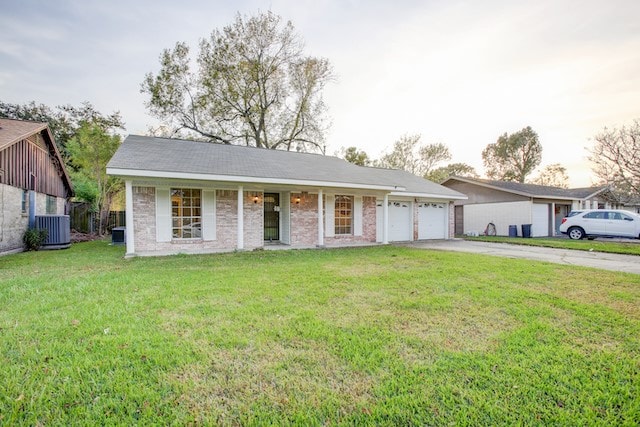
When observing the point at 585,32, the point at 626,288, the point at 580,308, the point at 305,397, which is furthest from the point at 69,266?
the point at 585,32

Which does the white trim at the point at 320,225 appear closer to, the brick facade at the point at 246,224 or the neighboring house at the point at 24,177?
the brick facade at the point at 246,224

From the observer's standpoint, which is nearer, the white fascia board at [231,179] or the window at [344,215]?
the white fascia board at [231,179]

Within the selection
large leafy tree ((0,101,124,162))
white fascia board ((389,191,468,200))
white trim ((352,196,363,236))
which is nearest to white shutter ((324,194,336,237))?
white trim ((352,196,363,236))

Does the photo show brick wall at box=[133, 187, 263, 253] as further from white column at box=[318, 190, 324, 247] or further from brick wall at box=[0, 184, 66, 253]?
brick wall at box=[0, 184, 66, 253]

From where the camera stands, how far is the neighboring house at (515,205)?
17.2 metres

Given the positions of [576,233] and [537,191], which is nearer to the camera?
[576,233]

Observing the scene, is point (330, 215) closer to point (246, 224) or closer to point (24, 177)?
point (246, 224)

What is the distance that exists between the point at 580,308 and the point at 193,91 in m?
23.3

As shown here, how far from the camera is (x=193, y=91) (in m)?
20.4

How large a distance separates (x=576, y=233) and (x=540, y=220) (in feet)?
9.86

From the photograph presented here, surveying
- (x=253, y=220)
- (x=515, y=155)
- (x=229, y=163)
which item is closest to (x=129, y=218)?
(x=229, y=163)

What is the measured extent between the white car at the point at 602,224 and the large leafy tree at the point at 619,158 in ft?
6.35

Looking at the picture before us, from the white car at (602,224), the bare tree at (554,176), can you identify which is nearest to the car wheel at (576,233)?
the white car at (602,224)

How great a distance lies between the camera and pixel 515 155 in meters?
34.6
